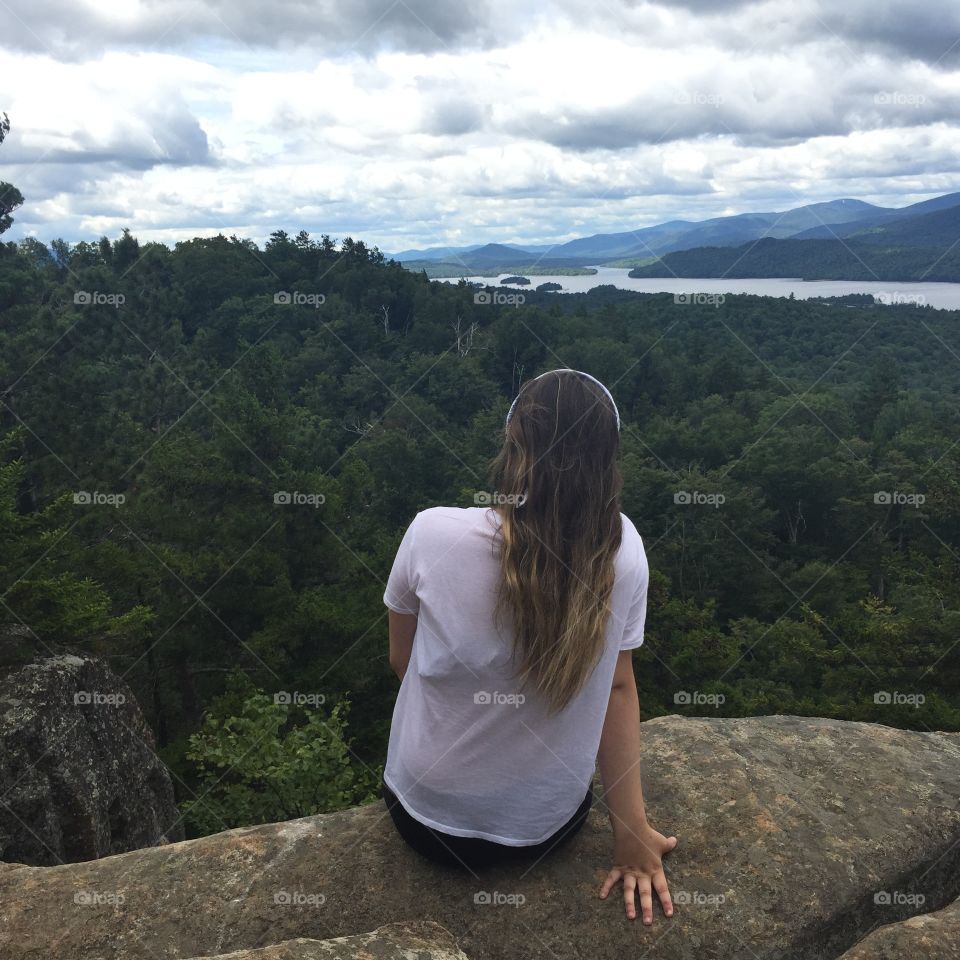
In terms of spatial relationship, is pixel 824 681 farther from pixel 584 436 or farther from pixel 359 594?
pixel 584 436

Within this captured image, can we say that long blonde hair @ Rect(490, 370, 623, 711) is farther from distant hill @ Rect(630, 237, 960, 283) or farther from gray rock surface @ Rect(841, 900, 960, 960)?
distant hill @ Rect(630, 237, 960, 283)

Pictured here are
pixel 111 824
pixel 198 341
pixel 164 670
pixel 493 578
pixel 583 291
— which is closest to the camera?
pixel 493 578

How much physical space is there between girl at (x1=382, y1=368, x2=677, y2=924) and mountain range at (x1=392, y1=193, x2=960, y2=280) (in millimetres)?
87151

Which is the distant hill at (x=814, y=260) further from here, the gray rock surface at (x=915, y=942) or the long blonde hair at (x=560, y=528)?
the long blonde hair at (x=560, y=528)

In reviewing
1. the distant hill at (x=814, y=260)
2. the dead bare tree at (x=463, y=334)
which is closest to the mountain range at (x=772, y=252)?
the distant hill at (x=814, y=260)

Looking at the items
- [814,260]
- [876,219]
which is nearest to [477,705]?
[814,260]

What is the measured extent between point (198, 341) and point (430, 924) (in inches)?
2643

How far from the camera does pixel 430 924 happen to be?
2.48 m

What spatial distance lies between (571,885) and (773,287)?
11024 centimetres

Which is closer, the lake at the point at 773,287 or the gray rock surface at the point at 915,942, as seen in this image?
the gray rock surface at the point at 915,942

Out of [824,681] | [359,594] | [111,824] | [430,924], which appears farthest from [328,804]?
[824,681]

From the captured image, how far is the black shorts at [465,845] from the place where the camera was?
2.74 metres

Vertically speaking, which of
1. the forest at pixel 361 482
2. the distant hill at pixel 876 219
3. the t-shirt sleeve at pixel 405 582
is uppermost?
the distant hill at pixel 876 219

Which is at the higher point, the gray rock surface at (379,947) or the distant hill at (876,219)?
the distant hill at (876,219)
